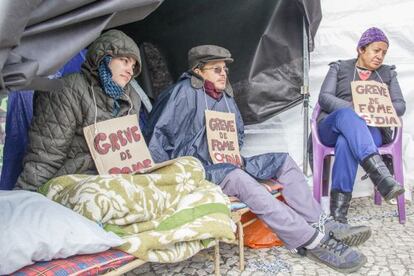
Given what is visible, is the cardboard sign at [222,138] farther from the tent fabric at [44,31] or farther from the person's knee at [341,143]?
the tent fabric at [44,31]

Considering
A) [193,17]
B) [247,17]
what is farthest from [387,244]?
[193,17]

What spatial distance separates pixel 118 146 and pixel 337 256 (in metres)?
1.38

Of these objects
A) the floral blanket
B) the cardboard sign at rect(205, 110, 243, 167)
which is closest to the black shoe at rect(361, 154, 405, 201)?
the cardboard sign at rect(205, 110, 243, 167)

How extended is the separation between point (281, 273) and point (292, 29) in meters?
1.91

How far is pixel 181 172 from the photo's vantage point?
8.35 ft

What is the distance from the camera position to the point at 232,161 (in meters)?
3.25

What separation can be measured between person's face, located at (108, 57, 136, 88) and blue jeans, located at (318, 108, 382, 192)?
1.51 meters

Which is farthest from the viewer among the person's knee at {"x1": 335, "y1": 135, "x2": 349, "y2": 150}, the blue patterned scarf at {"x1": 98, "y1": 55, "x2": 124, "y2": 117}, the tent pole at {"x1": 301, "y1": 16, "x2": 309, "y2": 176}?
the tent pole at {"x1": 301, "y1": 16, "x2": 309, "y2": 176}

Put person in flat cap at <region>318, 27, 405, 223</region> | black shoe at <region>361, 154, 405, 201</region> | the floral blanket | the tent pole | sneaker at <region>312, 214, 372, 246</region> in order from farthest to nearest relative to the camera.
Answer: the tent pole < person in flat cap at <region>318, 27, 405, 223</region> < black shoe at <region>361, 154, 405, 201</region> < sneaker at <region>312, 214, 372, 246</region> < the floral blanket

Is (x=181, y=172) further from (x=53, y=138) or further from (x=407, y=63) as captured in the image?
(x=407, y=63)

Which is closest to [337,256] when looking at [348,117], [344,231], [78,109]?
[344,231]

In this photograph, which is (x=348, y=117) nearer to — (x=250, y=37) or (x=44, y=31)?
(x=250, y=37)

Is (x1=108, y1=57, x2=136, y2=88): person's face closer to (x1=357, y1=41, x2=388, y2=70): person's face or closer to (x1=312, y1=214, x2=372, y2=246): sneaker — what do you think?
(x1=312, y1=214, x2=372, y2=246): sneaker

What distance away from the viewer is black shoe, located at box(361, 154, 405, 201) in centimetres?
309
